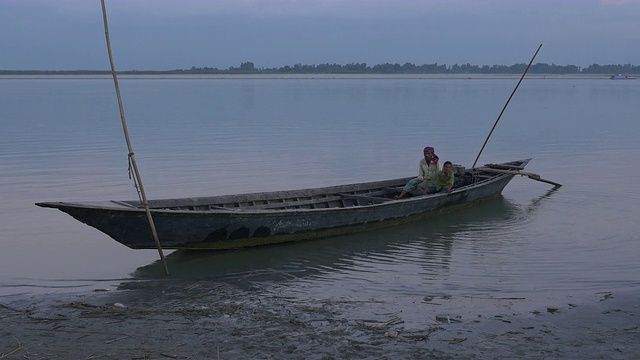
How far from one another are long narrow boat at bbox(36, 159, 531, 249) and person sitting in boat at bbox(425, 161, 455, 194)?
0.17m

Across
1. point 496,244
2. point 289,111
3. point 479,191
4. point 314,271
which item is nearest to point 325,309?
point 314,271

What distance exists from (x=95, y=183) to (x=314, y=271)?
772 centimetres

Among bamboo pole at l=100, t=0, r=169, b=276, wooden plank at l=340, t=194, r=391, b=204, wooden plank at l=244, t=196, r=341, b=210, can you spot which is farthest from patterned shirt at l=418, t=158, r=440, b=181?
bamboo pole at l=100, t=0, r=169, b=276

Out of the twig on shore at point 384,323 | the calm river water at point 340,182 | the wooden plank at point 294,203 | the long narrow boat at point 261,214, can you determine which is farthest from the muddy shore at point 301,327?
the wooden plank at point 294,203

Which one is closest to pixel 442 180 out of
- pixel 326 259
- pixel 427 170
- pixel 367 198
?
pixel 427 170

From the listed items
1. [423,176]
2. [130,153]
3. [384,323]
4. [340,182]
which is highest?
[130,153]

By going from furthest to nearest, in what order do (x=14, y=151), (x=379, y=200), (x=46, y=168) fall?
(x=14, y=151) < (x=46, y=168) < (x=379, y=200)

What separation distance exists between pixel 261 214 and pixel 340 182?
254 inches

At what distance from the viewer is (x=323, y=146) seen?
21656 millimetres

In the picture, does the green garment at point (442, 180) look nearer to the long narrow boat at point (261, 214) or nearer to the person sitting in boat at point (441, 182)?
the person sitting in boat at point (441, 182)

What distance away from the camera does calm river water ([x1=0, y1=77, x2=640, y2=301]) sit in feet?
27.5

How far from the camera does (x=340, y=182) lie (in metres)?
15.4

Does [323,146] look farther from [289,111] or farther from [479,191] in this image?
[289,111]

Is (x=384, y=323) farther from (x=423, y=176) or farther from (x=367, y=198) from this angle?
(x=423, y=176)
